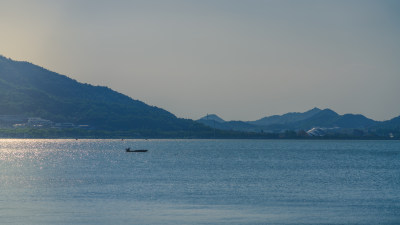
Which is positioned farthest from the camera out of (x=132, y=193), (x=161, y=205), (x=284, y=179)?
(x=284, y=179)

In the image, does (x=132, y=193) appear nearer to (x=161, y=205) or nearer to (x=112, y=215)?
(x=161, y=205)

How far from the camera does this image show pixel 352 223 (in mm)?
66562

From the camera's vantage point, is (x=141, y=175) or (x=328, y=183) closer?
(x=328, y=183)

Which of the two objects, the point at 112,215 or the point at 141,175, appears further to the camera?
the point at 141,175

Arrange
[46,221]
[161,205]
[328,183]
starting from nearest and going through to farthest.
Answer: [46,221] → [161,205] → [328,183]

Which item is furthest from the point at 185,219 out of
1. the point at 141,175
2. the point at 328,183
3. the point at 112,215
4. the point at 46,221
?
the point at 141,175

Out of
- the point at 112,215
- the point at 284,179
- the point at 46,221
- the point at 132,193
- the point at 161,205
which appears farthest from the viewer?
the point at 284,179

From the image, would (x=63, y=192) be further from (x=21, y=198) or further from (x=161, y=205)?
(x=161, y=205)

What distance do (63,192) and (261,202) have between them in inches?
1136

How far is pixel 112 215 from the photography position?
6950cm

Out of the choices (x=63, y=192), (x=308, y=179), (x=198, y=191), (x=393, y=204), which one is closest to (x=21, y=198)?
(x=63, y=192)

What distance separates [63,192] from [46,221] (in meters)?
27.3

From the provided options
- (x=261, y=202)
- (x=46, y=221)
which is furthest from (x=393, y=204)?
(x=46, y=221)

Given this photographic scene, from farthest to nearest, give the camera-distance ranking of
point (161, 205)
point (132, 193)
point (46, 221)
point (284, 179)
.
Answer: point (284, 179), point (132, 193), point (161, 205), point (46, 221)
